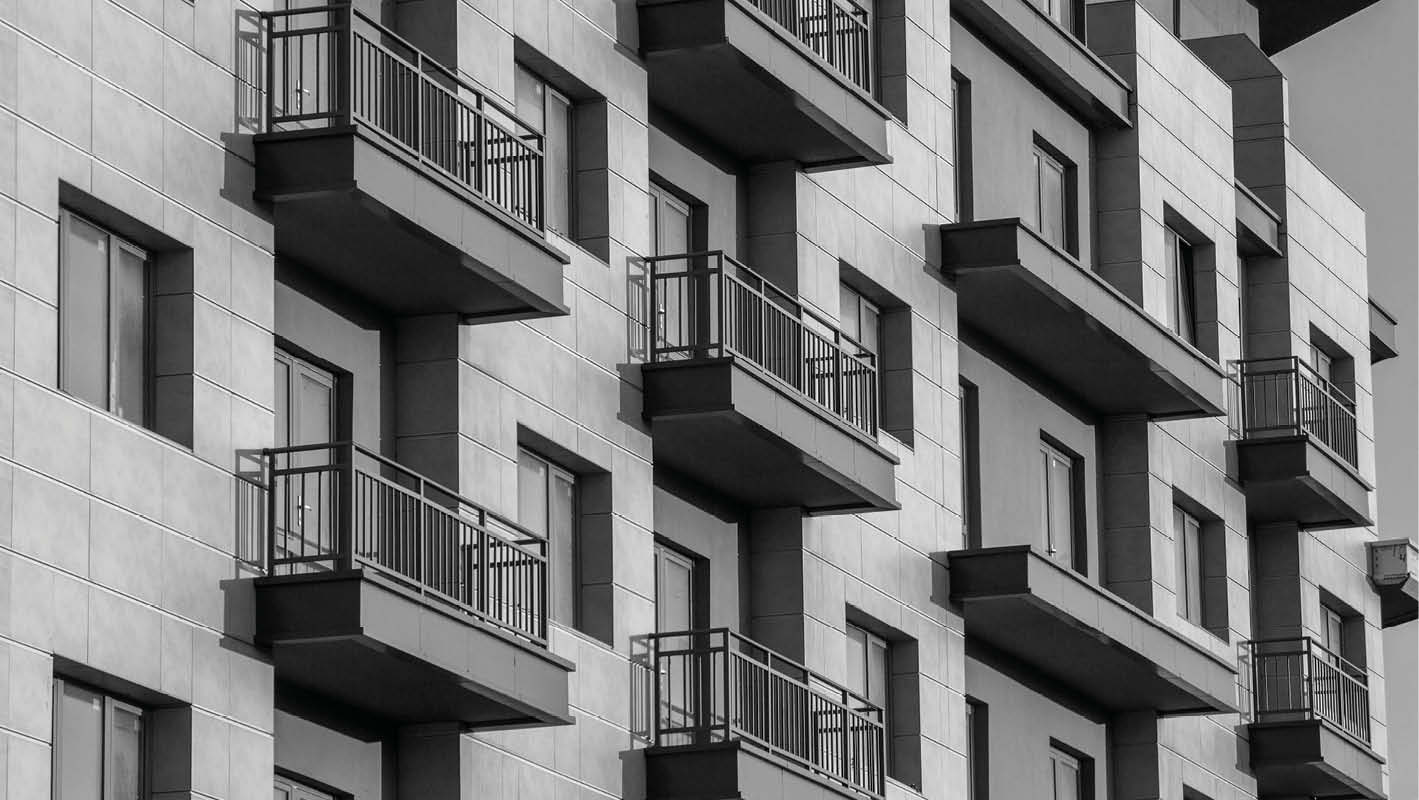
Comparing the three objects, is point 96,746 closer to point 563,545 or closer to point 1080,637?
point 563,545

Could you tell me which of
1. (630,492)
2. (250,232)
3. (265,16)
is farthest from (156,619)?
(630,492)

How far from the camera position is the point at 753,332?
36375mm

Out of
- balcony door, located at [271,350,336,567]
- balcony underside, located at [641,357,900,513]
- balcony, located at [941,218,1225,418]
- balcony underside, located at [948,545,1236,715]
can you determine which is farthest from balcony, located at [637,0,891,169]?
balcony door, located at [271,350,336,567]

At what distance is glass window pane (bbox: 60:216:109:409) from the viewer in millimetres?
26516

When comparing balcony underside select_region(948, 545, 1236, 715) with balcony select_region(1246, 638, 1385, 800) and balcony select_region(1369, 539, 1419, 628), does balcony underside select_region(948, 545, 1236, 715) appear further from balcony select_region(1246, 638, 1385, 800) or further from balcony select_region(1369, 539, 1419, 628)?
balcony select_region(1369, 539, 1419, 628)

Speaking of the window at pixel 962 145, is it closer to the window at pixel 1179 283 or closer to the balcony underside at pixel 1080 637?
the balcony underside at pixel 1080 637

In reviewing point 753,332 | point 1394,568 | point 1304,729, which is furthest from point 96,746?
point 1394,568

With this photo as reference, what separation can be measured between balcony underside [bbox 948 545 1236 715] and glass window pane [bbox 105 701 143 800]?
51.6 ft

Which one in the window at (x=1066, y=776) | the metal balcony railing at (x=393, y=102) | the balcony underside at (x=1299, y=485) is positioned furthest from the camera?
the balcony underside at (x=1299, y=485)

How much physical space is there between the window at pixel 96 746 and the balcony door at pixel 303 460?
234 cm

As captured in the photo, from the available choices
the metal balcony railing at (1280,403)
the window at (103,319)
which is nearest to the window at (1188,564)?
the metal balcony railing at (1280,403)

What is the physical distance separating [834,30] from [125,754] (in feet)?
52.0

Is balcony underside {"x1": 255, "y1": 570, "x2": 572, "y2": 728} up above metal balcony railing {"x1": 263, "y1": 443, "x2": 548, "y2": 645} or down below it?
below

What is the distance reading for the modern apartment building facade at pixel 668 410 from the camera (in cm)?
2684
